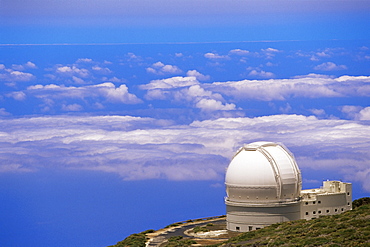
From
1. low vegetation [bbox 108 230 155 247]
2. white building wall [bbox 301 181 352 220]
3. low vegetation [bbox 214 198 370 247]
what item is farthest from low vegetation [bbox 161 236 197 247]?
white building wall [bbox 301 181 352 220]

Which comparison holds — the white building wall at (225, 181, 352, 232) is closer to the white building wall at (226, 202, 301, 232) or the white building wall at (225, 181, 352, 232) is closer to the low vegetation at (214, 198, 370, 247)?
the white building wall at (226, 202, 301, 232)

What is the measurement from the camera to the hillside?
178 feet

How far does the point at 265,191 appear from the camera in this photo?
230 feet

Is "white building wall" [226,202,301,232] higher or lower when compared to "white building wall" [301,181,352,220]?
lower

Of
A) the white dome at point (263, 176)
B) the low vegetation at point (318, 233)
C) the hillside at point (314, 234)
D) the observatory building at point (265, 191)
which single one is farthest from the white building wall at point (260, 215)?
the low vegetation at point (318, 233)

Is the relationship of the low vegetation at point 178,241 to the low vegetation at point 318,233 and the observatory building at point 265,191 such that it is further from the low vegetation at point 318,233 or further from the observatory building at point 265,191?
the observatory building at point 265,191

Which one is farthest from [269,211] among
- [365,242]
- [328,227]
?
[365,242]

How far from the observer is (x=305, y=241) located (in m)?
56.0

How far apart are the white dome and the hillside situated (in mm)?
3767

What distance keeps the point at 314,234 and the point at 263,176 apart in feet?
43.4

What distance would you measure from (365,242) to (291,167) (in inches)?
769

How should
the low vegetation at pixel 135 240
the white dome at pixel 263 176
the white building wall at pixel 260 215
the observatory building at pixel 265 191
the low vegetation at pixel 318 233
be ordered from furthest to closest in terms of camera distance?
the white building wall at pixel 260 215
the observatory building at pixel 265 191
the white dome at pixel 263 176
the low vegetation at pixel 135 240
the low vegetation at pixel 318 233

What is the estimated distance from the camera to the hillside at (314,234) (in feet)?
178

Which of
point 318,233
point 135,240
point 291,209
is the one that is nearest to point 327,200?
point 291,209
